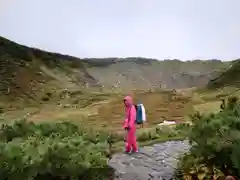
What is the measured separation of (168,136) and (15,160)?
18.9 ft

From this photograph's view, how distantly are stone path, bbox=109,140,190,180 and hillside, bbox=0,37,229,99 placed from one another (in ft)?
70.1

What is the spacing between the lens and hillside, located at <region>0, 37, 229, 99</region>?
3281 cm

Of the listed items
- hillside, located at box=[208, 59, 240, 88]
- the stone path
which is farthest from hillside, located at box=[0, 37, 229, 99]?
the stone path

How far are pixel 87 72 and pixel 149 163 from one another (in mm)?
30451

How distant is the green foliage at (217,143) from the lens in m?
7.36

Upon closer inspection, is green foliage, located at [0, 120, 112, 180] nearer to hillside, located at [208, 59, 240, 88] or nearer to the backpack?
the backpack

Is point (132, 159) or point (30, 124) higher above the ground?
point (30, 124)

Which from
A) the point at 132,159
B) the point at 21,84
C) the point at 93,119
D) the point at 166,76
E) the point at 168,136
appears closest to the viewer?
the point at 132,159

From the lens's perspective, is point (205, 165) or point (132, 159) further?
point (132, 159)

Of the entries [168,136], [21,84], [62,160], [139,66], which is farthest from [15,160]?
[139,66]

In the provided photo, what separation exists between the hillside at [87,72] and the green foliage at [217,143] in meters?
23.7

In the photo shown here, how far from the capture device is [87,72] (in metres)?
39.4

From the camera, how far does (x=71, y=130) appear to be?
31.8 ft

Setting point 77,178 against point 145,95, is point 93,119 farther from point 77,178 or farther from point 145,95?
point 77,178
